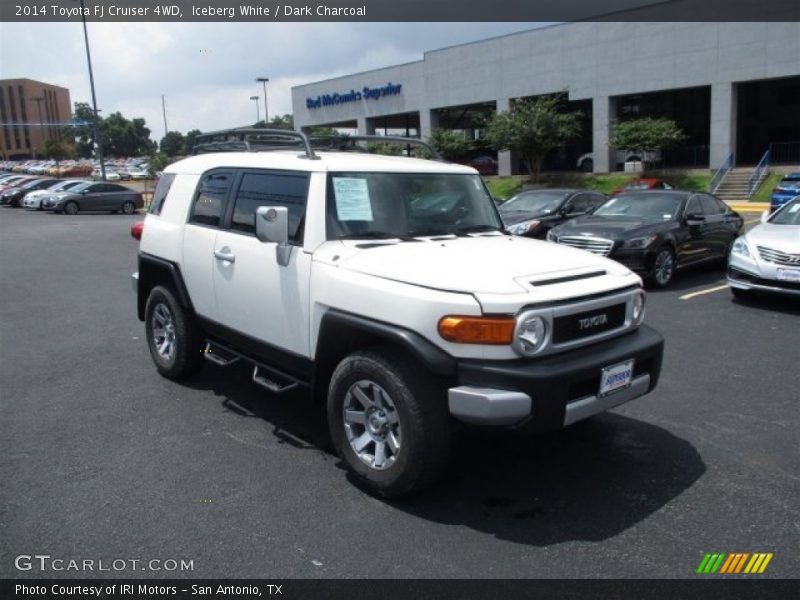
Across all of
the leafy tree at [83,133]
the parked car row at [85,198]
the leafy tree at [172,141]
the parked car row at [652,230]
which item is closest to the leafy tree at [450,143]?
the parked car row at [85,198]

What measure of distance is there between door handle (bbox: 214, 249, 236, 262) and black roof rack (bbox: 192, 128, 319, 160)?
A: 100cm

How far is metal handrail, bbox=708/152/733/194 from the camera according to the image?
30.5 metres

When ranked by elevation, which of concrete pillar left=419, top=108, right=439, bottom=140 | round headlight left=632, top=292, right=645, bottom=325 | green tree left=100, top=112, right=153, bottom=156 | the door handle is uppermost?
green tree left=100, top=112, right=153, bottom=156

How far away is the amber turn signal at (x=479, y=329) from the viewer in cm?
346

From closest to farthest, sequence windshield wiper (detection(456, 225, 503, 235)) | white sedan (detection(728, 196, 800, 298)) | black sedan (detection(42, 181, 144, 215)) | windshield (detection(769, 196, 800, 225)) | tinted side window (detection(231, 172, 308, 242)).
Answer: tinted side window (detection(231, 172, 308, 242)) < windshield wiper (detection(456, 225, 503, 235)) < white sedan (detection(728, 196, 800, 298)) < windshield (detection(769, 196, 800, 225)) < black sedan (detection(42, 181, 144, 215))

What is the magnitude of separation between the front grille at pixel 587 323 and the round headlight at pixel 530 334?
4.6 inches

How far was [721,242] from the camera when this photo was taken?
12047mm

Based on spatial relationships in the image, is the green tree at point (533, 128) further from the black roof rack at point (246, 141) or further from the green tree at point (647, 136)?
the black roof rack at point (246, 141)

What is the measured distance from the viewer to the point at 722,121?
31656 mm

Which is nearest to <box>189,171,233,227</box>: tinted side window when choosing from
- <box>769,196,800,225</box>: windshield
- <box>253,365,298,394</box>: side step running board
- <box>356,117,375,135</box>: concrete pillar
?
<box>253,365,298,394</box>: side step running board

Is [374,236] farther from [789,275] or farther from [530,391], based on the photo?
[789,275]

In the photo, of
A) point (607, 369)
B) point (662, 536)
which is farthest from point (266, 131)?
point (662, 536)

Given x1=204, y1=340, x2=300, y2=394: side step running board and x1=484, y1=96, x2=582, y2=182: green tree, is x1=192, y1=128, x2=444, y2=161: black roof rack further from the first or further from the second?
x1=484, y1=96, x2=582, y2=182: green tree

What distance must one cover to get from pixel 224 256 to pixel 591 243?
6.95 metres
